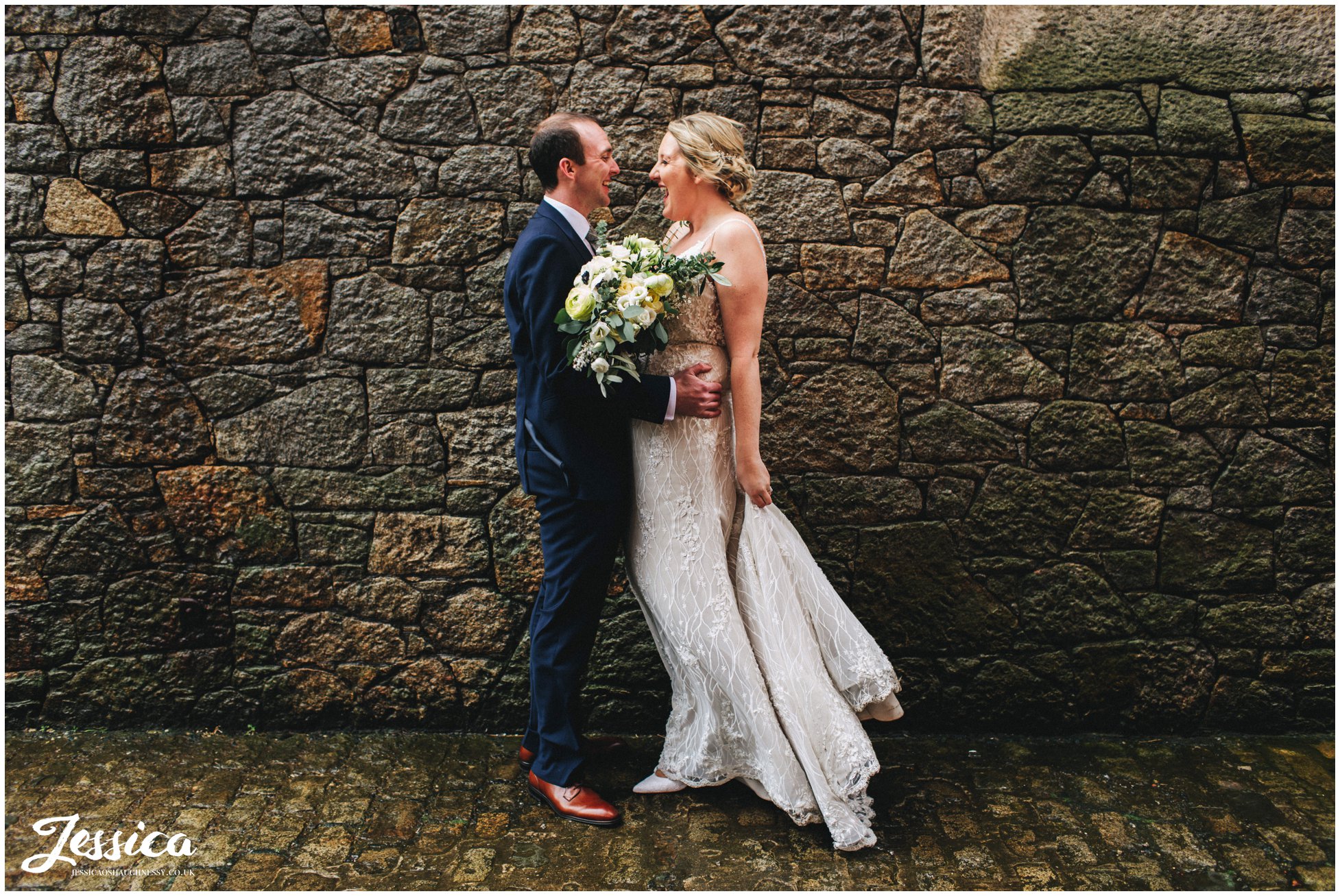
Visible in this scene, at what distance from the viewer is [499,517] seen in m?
3.48

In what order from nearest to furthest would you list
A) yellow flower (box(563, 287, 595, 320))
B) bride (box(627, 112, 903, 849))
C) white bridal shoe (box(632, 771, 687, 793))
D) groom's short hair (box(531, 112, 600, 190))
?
1. yellow flower (box(563, 287, 595, 320))
2. bride (box(627, 112, 903, 849))
3. groom's short hair (box(531, 112, 600, 190))
4. white bridal shoe (box(632, 771, 687, 793))

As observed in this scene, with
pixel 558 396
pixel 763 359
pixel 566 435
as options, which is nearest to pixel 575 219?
pixel 558 396

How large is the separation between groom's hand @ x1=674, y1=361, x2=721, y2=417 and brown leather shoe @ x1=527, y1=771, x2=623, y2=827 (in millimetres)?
1292

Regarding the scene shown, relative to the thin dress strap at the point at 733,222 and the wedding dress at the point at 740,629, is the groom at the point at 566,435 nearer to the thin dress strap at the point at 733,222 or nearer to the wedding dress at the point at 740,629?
the wedding dress at the point at 740,629

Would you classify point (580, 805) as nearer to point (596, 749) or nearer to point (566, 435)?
point (596, 749)

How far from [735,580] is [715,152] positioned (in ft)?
4.48

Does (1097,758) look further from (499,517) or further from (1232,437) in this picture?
(499,517)

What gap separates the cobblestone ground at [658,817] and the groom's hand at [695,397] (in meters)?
1.33

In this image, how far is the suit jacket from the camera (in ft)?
8.83

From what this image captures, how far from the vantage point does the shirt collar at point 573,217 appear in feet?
9.30

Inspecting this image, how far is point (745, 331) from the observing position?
2.76 m

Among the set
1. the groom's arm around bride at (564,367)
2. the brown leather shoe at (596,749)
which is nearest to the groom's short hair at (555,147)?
the groom's arm around bride at (564,367)

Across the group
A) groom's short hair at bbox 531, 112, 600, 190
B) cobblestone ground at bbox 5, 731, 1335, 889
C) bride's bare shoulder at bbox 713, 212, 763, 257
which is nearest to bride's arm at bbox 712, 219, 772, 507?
bride's bare shoulder at bbox 713, 212, 763, 257

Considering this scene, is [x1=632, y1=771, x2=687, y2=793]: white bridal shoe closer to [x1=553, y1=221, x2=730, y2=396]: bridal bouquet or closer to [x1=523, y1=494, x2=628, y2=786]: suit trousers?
[x1=523, y1=494, x2=628, y2=786]: suit trousers
